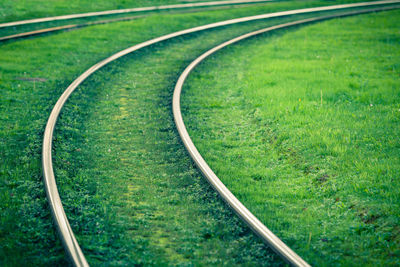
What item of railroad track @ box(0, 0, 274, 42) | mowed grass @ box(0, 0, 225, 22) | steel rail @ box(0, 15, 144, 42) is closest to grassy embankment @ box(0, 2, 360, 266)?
steel rail @ box(0, 15, 144, 42)

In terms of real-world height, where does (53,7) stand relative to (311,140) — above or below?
above

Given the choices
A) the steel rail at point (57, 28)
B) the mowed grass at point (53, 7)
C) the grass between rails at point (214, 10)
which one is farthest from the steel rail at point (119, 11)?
the steel rail at point (57, 28)

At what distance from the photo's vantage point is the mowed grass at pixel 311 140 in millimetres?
5398

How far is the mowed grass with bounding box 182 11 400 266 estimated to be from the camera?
17.7 ft

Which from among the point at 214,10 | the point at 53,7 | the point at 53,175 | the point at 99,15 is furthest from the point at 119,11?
the point at 53,175

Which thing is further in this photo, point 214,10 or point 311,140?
point 214,10

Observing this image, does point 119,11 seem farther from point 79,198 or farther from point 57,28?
point 79,198

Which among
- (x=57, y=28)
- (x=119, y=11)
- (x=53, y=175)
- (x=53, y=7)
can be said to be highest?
(x=53, y=7)

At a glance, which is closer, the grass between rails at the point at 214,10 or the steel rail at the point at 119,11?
the grass between rails at the point at 214,10

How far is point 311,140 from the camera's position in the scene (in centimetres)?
793

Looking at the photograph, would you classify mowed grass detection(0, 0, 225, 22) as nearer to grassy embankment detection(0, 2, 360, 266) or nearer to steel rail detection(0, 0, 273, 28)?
steel rail detection(0, 0, 273, 28)

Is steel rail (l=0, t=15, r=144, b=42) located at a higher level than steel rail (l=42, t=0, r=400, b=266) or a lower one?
higher

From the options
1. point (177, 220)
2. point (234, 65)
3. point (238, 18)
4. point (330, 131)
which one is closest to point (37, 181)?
point (177, 220)

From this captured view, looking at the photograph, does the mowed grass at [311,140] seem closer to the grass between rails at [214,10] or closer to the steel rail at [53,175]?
the steel rail at [53,175]
